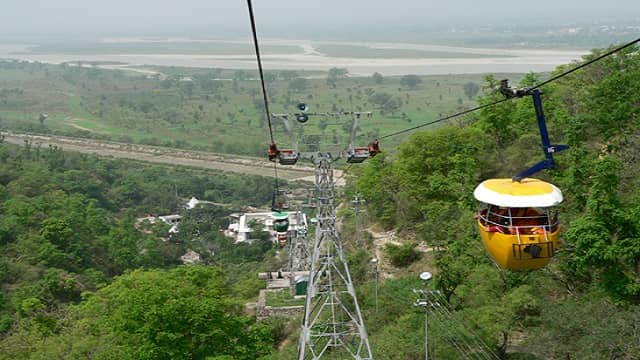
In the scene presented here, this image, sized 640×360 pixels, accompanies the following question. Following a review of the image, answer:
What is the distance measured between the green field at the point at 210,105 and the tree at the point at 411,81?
1.00m

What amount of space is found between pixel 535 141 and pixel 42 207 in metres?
32.3

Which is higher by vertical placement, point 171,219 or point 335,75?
point 335,75

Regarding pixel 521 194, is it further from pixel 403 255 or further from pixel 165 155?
pixel 165 155

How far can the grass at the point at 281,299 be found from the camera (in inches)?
933

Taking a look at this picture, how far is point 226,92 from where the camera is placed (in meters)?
126

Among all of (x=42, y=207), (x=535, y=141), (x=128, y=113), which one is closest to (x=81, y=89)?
(x=128, y=113)

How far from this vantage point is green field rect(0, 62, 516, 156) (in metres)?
85.0

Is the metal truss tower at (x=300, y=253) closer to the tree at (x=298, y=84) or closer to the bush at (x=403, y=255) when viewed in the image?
the bush at (x=403, y=255)

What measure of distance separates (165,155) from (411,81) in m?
52.2

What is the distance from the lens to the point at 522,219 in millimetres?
7957

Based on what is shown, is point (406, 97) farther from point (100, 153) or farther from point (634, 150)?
point (634, 150)

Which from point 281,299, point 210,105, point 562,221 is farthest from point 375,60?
point 562,221

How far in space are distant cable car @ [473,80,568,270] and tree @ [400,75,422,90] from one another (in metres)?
105

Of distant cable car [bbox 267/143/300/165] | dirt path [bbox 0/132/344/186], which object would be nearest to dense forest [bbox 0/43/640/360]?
distant cable car [bbox 267/143/300/165]
